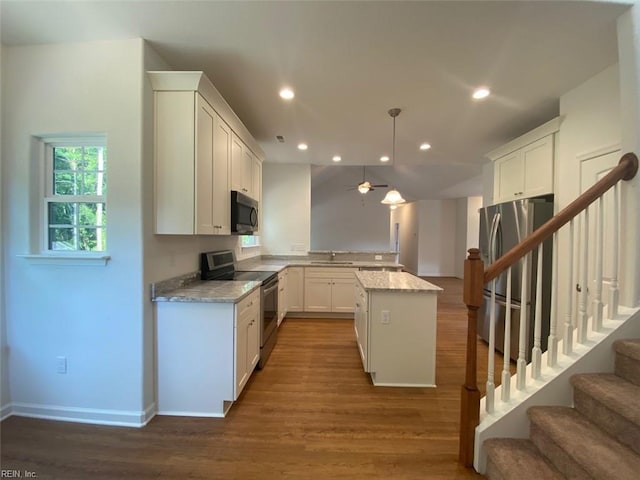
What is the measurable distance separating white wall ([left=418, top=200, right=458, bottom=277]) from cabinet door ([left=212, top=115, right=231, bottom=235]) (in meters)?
8.52

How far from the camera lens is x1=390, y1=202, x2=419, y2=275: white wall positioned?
1051 centimetres

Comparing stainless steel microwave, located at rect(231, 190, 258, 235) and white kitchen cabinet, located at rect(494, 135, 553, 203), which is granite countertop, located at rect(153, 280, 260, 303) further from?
white kitchen cabinet, located at rect(494, 135, 553, 203)

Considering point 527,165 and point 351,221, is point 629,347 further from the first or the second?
point 351,221

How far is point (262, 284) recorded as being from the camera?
2.95m

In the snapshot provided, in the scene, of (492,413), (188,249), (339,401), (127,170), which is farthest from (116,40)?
(492,413)

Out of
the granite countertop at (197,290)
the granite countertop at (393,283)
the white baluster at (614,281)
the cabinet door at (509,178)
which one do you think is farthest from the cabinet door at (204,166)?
the cabinet door at (509,178)

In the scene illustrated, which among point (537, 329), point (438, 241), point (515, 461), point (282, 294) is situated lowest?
point (515, 461)

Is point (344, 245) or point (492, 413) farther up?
point (344, 245)

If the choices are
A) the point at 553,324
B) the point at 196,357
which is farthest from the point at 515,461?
the point at 196,357

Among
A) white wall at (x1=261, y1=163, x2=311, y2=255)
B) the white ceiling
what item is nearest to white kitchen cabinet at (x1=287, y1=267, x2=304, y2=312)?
white wall at (x1=261, y1=163, x2=311, y2=255)

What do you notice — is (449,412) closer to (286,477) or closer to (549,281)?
(286,477)

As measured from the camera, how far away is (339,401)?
2.41 meters

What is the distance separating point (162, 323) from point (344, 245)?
9684 mm

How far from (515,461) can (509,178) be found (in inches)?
131
